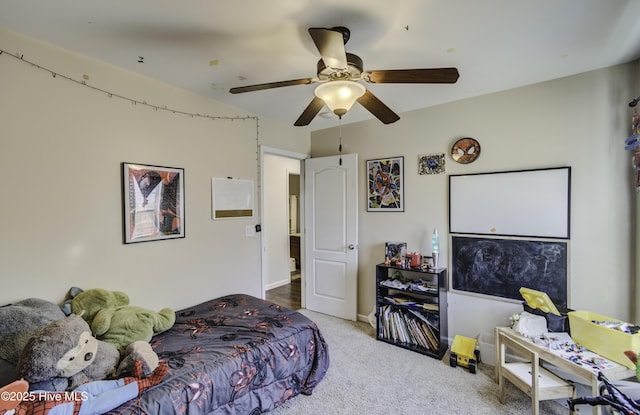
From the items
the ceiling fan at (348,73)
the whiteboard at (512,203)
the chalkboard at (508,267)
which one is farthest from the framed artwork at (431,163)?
the ceiling fan at (348,73)

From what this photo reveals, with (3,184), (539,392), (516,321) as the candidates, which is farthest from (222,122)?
(539,392)

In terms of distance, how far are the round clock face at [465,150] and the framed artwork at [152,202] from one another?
2.61 m

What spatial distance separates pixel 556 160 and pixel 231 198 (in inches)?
117

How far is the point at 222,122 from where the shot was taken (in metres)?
2.88

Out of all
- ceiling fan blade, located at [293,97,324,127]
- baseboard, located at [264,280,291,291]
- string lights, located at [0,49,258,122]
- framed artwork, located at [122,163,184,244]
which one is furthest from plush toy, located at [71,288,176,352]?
baseboard, located at [264,280,291,291]

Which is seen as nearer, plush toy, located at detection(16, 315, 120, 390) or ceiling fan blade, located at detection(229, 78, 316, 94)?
plush toy, located at detection(16, 315, 120, 390)

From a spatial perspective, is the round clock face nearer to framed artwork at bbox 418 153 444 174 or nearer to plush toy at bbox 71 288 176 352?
framed artwork at bbox 418 153 444 174

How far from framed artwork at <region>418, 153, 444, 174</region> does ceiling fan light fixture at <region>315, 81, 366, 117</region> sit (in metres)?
1.54

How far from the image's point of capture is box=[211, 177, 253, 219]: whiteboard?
2820mm

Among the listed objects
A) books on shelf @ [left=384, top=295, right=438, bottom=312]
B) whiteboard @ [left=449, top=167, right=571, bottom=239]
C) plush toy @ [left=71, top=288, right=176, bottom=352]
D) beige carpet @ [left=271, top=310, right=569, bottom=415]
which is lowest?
beige carpet @ [left=271, top=310, right=569, bottom=415]

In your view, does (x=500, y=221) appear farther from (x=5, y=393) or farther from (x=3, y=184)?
(x=3, y=184)

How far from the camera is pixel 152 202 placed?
2.34 meters

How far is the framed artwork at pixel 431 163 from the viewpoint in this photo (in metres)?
2.90

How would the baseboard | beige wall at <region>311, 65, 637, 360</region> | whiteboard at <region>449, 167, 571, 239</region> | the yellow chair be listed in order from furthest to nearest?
the baseboard → whiteboard at <region>449, 167, 571, 239</region> → beige wall at <region>311, 65, 637, 360</region> → the yellow chair
